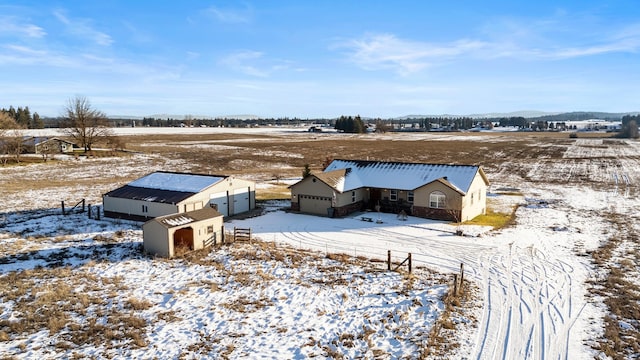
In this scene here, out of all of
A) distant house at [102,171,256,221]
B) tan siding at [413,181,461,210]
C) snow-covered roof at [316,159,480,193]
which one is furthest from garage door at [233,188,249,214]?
tan siding at [413,181,461,210]

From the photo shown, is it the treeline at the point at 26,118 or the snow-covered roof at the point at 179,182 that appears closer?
the snow-covered roof at the point at 179,182

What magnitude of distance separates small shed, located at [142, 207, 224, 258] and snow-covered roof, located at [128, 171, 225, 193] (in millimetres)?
6857

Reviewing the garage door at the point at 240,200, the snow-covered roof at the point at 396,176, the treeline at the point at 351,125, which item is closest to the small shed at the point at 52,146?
the garage door at the point at 240,200

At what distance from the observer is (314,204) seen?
3769cm

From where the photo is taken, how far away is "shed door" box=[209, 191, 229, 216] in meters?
35.3

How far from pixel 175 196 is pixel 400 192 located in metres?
18.1

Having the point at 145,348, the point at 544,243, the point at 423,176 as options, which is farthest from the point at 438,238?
the point at 145,348

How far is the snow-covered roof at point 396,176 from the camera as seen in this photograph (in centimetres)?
3694

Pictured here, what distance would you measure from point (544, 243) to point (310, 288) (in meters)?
17.1

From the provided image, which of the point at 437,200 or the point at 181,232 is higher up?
the point at 437,200

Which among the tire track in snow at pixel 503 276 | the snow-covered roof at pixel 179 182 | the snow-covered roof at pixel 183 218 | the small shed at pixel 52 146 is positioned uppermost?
the small shed at pixel 52 146

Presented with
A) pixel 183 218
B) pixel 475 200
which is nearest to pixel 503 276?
pixel 475 200

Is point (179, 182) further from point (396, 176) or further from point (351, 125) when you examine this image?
point (351, 125)

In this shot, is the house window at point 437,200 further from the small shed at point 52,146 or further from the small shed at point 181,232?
the small shed at point 52,146
